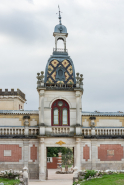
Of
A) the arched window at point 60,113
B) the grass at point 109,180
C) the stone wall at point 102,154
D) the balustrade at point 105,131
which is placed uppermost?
the arched window at point 60,113

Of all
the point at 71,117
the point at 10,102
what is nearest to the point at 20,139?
the point at 71,117

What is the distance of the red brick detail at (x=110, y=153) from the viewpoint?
3329 centimetres

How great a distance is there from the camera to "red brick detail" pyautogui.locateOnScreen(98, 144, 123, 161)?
33.3 m

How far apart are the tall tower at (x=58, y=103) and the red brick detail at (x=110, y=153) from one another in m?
2.85

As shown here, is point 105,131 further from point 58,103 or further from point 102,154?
point 58,103

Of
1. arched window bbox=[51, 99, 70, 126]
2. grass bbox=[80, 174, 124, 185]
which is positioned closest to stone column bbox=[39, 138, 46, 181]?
arched window bbox=[51, 99, 70, 126]

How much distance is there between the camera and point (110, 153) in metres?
33.4

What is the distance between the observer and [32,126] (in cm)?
3297

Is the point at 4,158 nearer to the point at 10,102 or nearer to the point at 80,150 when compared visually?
the point at 80,150

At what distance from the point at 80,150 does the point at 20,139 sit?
21.4 feet

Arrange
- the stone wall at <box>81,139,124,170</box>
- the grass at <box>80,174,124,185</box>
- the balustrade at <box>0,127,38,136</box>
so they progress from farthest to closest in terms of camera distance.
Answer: the stone wall at <box>81,139,124,170</box>
the balustrade at <box>0,127,38,136</box>
the grass at <box>80,174,124,185</box>

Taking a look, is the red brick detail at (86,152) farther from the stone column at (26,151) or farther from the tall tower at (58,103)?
the stone column at (26,151)

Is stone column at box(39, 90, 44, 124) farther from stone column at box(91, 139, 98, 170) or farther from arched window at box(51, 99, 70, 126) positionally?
stone column at box(91, 139, 98, 170)

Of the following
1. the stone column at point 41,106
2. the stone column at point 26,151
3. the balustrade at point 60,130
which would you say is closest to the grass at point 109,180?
the balustrade at point 60,130
